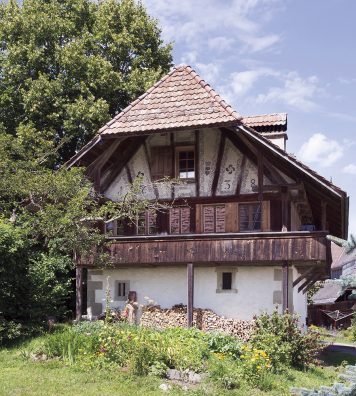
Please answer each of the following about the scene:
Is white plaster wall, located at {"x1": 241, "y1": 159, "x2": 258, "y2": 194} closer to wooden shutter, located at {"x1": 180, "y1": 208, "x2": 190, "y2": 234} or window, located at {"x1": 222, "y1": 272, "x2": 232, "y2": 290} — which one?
wooden shutter, located at {"x1": 180, "y1": 208, "x2": 190, "y2": 234}

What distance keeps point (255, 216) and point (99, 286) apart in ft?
21.8

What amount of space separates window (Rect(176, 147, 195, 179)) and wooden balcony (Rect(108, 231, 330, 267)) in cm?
312

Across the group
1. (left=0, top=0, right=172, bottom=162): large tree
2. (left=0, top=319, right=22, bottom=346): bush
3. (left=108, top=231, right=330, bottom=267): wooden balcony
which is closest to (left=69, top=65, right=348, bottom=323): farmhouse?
(left=108, top=231, right=330, bottom=267): wooden balcony

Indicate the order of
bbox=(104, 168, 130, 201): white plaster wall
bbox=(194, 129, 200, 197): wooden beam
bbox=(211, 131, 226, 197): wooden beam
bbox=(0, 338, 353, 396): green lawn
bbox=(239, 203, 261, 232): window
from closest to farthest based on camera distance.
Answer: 1. bbox=(0, 338, 353, 396): green lawn
2. bbox=(239, 203, 261, 232): window
3. bbox=(211, 131, 226, 197): wooden beam
4. bbox=(194, 129, 200, 197): wooden beam
5. bbox=(104, 168, 130, 201): white plaster wall

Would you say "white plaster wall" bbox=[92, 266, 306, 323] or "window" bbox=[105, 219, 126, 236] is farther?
"window" bbox=[105, 219, 126, 236]

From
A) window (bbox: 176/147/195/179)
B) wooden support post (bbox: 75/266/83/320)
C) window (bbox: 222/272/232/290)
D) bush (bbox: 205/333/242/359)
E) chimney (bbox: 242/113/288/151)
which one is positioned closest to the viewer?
bush (bbox: 205/333/242/359)

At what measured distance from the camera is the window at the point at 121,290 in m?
24.2

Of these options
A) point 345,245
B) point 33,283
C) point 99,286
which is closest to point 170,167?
point 99,286

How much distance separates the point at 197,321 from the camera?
2280cm

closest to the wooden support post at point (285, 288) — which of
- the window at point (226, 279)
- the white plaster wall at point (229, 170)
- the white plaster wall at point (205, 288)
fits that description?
the white plaster wall at point (205, 288)

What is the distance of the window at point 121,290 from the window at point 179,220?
2.70 meters

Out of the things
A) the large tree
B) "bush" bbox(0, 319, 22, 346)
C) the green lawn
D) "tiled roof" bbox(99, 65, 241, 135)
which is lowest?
the green lawn

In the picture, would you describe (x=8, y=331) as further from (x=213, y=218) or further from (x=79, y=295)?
(x=213, y=218)

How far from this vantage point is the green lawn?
12.8 m
